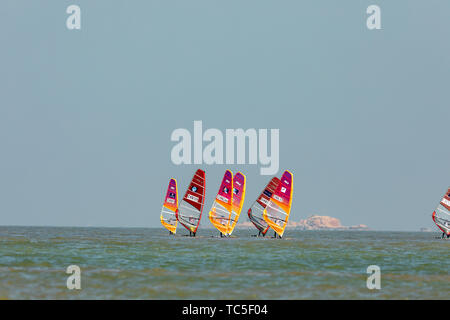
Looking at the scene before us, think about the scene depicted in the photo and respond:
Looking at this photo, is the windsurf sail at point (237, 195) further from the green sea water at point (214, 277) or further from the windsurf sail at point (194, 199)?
the green sea water at point (214, 277)

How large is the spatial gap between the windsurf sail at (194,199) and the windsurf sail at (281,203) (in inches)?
376

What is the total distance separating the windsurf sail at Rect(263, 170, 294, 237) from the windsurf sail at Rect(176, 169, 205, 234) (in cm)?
956

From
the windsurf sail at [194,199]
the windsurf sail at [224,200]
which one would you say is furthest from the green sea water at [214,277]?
the windsurf sail at [224,200]

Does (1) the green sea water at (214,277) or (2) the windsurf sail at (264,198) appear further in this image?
(2) the windsurf sail at (264,198)

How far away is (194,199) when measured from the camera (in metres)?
94.1

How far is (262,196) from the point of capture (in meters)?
101

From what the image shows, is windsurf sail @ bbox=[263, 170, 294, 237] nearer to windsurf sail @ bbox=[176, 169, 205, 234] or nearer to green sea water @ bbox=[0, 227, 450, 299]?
windsurf sail @ bbox=[176, 169, 205, 234]

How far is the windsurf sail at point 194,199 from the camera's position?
9312 centimetres

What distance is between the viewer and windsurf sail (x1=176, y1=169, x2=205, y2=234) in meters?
93.1

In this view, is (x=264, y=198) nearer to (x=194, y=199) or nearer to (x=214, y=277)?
(x=194, y=199)

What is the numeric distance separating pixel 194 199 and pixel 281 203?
12006 millimetres
